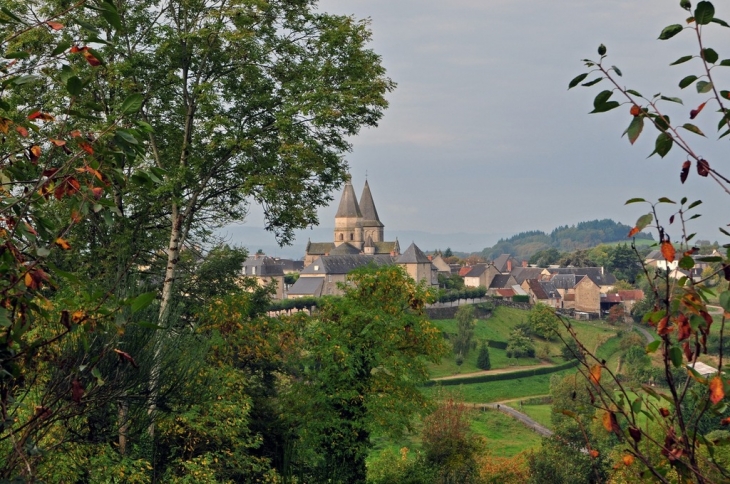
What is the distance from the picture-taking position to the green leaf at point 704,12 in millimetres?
2721

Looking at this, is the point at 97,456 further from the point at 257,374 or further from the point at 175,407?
the point at 257,374

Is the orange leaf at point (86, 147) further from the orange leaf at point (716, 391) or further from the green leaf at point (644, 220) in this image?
the orange leaf at point (716, 391)

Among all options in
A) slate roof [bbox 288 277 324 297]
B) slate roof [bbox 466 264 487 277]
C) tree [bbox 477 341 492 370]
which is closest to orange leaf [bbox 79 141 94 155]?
tree [bbox 477 341 492 370]

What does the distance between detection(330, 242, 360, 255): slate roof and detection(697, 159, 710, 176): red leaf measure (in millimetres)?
111364

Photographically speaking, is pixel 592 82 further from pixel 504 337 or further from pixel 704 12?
pixel 504 337

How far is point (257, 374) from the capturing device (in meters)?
20.0

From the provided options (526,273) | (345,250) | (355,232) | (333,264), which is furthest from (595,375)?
(355,232)

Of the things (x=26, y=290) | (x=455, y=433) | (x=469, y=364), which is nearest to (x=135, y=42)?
(x=26, y=290)

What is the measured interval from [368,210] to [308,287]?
1520 inches

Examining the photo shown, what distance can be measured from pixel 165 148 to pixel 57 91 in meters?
2.60

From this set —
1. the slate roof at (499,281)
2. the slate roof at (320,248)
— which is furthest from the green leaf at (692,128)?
the slate roof at (320,248)

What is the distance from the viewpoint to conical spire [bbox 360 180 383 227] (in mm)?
129625

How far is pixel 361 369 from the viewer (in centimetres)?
2002

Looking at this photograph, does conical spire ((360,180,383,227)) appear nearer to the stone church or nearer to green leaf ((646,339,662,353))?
the stone church
